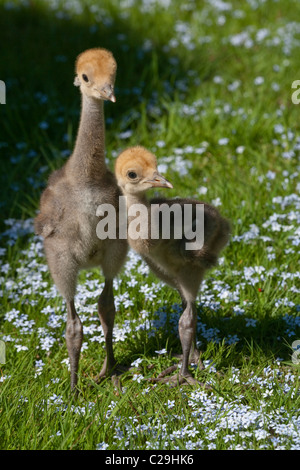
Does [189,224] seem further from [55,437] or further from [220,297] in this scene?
[55,437]

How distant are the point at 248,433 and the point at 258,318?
1.32m

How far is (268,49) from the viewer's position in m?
8.74

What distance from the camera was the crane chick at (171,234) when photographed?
412 centimetres

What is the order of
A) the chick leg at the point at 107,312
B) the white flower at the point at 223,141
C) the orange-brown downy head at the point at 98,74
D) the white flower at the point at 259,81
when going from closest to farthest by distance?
1. the orange-brown downy head at the point at 98,74
2. the chick leg at the point at 107,312
3. the white flower at the point at 223,141
4. the white flower at the point at 259,81

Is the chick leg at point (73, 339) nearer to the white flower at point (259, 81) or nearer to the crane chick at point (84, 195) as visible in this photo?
the crane chick at point (84, 195)

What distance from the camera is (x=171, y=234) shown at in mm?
4426

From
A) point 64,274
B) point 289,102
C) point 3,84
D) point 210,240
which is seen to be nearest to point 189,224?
point 210,240

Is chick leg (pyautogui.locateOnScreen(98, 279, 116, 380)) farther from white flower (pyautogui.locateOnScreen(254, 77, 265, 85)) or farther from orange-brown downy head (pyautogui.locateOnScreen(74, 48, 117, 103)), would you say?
white flower (pyautogui.locateOnScreen(254, 77, 265, 85))

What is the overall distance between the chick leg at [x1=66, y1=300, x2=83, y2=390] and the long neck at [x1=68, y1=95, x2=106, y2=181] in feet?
2.99

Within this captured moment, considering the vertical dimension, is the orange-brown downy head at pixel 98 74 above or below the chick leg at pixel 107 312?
above

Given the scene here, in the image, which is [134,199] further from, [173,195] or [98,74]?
[173,195]

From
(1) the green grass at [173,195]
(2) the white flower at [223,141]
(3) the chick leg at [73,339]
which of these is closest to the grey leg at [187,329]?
(1) the green grass at [173,195]

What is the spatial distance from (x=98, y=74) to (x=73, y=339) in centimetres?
168

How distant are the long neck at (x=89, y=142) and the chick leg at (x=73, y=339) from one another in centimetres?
91
